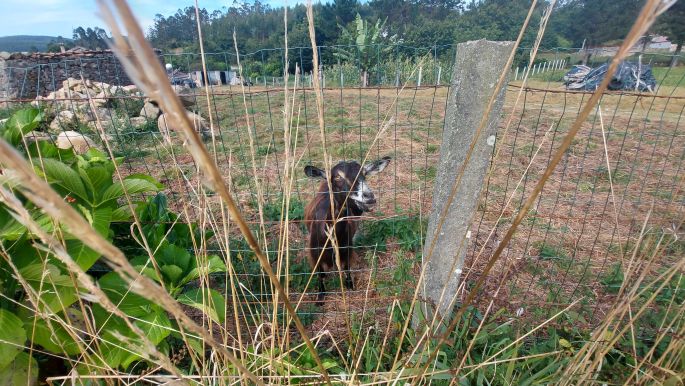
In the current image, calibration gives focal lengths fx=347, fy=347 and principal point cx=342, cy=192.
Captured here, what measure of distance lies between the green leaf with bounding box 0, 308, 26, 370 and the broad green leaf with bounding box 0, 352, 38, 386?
0.23ft

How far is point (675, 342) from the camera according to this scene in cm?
138

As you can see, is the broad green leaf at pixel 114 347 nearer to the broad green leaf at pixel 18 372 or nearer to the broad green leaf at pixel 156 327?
the broad green leaf at pixel 156 327

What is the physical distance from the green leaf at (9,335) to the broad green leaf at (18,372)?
0.23 ft

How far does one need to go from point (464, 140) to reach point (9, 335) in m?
2.47

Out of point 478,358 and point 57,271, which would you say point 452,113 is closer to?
point 478,358

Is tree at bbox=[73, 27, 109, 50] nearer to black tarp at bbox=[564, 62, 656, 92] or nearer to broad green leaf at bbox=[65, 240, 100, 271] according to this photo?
black tarp at bbox=[564, 62, 656, 92]

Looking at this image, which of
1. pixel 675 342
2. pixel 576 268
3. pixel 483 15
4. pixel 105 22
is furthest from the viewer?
pixel 483 15

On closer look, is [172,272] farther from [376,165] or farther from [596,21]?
[596,21]

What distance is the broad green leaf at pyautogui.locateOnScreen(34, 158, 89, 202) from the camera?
1.92 metres

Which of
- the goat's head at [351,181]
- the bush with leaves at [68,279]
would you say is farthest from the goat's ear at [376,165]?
the bush with leaves at [68,279]

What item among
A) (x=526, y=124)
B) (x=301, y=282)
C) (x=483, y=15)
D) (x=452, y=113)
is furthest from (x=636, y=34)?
(x=483, y=15)

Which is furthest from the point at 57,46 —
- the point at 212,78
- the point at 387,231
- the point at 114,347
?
the point at 114,347

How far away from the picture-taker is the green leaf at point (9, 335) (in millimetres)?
1662

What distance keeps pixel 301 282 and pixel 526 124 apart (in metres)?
9.44
